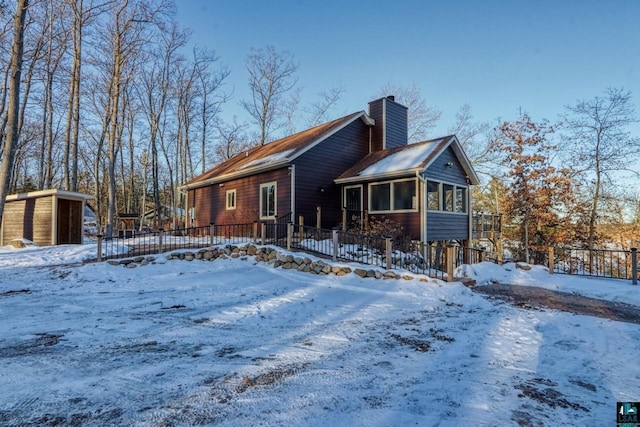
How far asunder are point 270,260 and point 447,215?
7616 mm

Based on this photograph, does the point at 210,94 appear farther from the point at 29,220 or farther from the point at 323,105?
the point at 29,220

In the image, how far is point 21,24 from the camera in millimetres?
10734

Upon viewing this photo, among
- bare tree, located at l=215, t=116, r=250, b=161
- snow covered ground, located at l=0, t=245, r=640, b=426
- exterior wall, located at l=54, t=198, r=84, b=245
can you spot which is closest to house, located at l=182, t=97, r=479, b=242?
snow covered ground, located at l=0, t=245, r=640, b=426

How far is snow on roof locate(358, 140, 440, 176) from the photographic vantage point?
38.2ft

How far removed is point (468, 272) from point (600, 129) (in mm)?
15821

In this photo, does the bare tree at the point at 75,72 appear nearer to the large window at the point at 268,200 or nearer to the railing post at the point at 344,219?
the large window at the point at 268,200

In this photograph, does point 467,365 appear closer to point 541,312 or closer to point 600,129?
point 541,312

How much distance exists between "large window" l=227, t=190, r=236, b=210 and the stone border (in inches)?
252

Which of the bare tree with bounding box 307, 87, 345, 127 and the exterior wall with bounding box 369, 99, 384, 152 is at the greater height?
the bare tree with bounding box 307, 87, 345, 127

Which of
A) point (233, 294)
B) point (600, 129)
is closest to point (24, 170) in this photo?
point (233, 294)

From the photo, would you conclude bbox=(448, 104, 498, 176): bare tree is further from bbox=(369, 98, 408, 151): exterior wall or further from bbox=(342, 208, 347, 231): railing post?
bbox=(342, 208, 347, 231): railing post

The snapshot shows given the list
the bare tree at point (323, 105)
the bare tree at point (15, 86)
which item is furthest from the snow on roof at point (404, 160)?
the bare tree at point (323, 105)

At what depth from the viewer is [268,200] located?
44.7ft

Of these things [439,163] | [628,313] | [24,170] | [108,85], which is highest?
[108,85]
